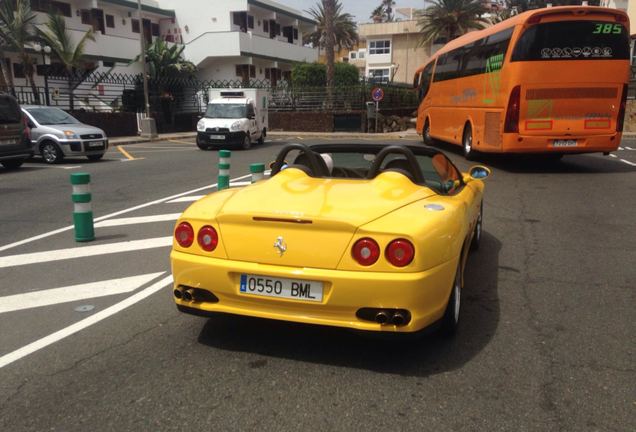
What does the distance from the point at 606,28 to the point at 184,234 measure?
11.8m

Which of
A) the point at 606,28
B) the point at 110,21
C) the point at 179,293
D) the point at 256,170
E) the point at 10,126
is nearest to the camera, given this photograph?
the point at 179,293

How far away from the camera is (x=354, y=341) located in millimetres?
3811

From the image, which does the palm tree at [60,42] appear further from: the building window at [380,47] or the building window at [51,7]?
the building window at [380,47]

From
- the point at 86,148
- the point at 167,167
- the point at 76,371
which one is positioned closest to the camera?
the point at 76,371

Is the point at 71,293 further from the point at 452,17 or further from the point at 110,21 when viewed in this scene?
the point at 452,17

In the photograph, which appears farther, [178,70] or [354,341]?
[178,70]

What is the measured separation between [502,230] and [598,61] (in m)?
7.07

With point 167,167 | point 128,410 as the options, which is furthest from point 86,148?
point 128,410

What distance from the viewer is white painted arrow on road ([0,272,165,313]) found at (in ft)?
15.3

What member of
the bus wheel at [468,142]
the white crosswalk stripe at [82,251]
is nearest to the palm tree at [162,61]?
the bus wheel at [468,142]

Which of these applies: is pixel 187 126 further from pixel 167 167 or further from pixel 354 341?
pixel 354 341

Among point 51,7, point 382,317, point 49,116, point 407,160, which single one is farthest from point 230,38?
point 382,317

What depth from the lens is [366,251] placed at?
3.21 metres

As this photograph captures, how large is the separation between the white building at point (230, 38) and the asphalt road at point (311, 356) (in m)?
36.4
